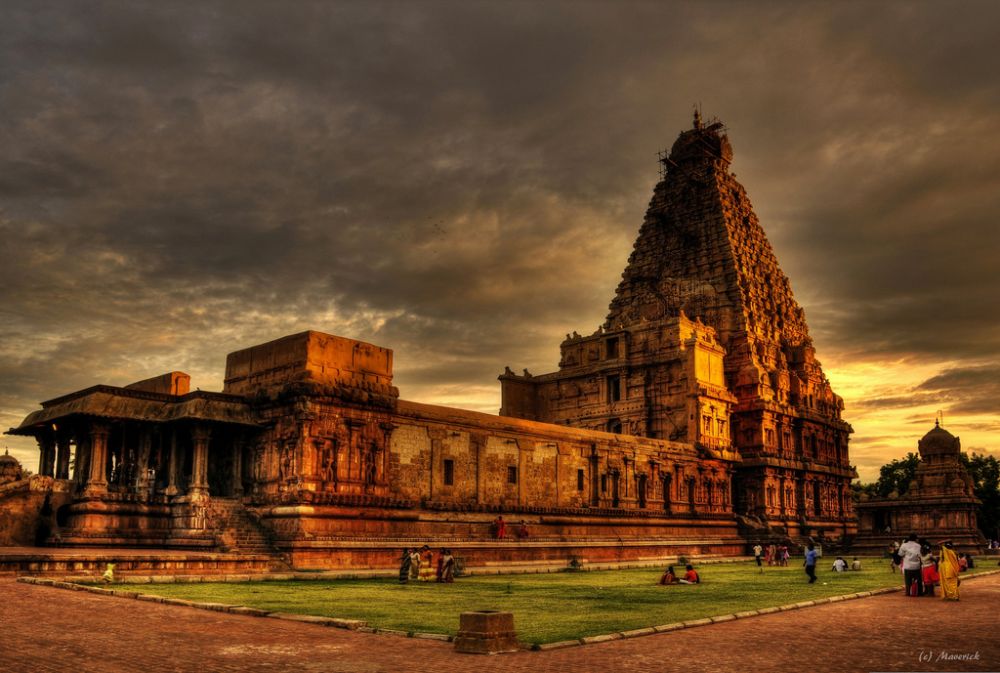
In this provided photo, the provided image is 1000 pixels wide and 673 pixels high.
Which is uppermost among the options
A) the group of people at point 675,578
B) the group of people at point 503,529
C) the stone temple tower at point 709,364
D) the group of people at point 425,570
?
the stone temple tower at point 709,364

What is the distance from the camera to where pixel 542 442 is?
49062mm

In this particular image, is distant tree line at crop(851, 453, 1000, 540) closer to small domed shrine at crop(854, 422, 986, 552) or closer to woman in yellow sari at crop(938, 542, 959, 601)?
small domed shrine at crop(854, 422, 986, 552)

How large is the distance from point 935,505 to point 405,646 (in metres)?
69.6

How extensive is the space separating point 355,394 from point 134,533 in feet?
33.5

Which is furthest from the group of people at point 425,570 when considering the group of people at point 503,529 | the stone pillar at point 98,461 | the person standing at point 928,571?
the person standing at point 928,571

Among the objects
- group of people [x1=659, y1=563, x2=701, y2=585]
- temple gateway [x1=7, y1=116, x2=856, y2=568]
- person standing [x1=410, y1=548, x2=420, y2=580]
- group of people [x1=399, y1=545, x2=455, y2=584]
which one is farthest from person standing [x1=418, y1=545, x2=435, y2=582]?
group of people [x1=659, y1=563, x2=701, y2=585]

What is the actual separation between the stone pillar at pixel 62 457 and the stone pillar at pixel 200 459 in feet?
21.5

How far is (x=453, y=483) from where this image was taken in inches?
1726

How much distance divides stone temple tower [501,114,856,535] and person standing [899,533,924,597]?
35.1m

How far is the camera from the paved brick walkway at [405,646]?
13008 millimetres

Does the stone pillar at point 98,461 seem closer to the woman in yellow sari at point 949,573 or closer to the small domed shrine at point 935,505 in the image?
the woman in yellow sari at point 949,573

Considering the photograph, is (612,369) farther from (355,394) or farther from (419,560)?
(419,560)

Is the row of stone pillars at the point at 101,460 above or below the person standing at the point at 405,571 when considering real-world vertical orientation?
above

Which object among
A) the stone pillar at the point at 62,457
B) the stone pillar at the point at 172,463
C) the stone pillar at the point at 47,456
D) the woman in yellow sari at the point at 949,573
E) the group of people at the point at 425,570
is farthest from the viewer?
the stone pillar at the point at 47,456
